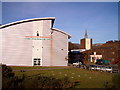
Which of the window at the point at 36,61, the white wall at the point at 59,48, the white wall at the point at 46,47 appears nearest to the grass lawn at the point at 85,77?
the window at the point at 36,61

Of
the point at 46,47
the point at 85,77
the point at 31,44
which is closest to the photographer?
the point at 85,77

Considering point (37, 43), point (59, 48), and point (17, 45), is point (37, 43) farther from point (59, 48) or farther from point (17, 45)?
point (59, 48)

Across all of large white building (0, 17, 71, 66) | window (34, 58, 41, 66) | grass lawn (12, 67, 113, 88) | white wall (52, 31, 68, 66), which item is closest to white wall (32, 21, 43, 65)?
large white building (0, 17, 71, 66)

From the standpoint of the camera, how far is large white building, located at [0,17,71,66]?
26.8 m

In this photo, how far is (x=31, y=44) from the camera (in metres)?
27.5

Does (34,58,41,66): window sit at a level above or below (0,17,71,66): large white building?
below

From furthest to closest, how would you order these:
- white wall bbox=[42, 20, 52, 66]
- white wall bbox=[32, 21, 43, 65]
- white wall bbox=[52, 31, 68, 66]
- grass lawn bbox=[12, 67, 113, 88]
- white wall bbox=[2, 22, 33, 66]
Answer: white wall bbox=[52, 31, 68, 66] → white wall bbox=[42, 20, 52, 66] → white wall bbox=[32, 21, 43, 65] → white wall bbox=[2, 22, 33, 66] → grass lawn bbox=[12, 67, 113, 88]

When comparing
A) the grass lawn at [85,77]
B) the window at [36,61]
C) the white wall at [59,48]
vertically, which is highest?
the white wall at [59,48]

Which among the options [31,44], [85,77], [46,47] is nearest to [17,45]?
[31,44]

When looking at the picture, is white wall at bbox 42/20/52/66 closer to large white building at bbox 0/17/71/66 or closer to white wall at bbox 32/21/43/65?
large white building at bbox 0/17/71/66

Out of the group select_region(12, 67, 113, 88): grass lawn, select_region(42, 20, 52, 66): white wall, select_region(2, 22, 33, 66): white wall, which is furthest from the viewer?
select_region(42, 20, 52, 66): white wall

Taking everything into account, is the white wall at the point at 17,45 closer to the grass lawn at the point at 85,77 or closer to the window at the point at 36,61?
the window at the point at 36,61

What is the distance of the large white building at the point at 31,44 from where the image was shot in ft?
87.9

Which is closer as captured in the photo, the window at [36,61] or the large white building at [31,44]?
the large white building at [31,44]
